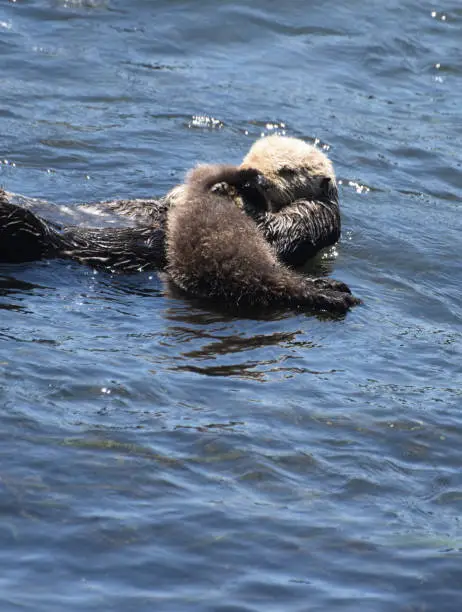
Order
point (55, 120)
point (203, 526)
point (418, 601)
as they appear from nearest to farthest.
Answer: point (418, 601) < point (203, 526) < point (55, 120)

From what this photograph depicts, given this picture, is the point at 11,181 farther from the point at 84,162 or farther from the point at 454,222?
the point at 454,222

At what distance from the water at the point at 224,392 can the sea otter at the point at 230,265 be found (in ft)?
0.50

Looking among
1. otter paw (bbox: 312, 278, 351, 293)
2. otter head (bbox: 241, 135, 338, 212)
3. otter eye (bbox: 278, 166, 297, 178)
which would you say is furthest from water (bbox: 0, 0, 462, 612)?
otter eye (bbox: 278, 166, 297, 178)

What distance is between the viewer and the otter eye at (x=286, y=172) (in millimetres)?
7459

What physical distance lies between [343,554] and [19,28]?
29.8ft

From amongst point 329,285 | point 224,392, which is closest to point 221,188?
→ point 329,285

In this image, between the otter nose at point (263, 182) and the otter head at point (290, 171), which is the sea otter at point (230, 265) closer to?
the otter nose at point (263, 182)

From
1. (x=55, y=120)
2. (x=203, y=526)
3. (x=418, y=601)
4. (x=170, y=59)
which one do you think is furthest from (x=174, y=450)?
(x=170, y=59)

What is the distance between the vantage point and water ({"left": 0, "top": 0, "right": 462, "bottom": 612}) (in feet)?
13.3

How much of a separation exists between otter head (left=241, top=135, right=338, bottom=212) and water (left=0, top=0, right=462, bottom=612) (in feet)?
1.73

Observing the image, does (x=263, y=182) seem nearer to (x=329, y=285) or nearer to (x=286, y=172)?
(x=286, y=172)

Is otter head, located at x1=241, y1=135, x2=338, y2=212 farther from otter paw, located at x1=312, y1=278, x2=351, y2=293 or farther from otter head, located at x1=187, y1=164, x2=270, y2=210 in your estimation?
otter paw, located at x1=312, y1=278, x2=351, y2=293

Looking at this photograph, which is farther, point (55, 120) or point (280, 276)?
point (55, 120)

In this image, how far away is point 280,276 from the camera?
648 centimetres
